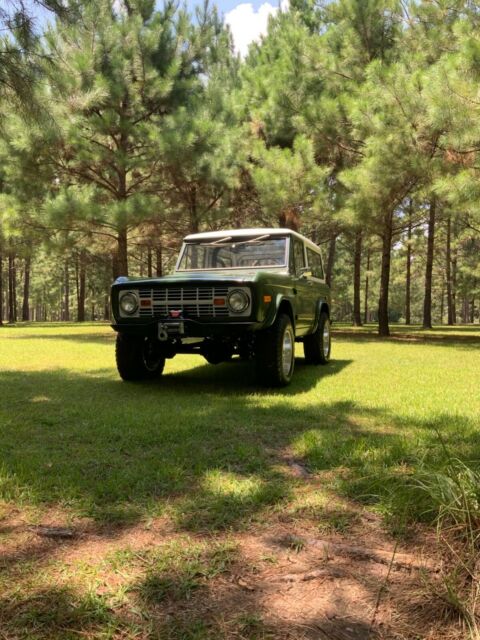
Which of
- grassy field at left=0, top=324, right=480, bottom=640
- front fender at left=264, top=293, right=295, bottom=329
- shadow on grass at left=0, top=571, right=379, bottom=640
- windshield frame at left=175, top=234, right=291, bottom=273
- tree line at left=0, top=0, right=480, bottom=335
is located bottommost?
shadow on grass at left=0, top=571, right=379, bottom=640

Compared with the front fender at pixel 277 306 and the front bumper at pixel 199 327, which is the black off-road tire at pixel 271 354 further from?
the front bumper at pixel 199 327

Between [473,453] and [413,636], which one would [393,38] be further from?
[413,636]

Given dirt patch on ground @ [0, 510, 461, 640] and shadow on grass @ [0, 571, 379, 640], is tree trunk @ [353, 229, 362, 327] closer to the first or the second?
dirt patch on ground @ [0, 510, 461, 640]

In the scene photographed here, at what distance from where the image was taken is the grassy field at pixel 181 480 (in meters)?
1.88

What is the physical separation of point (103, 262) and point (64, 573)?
88.4 feet

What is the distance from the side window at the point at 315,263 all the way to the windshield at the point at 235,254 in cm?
120

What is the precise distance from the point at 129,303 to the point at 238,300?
1.36 metres

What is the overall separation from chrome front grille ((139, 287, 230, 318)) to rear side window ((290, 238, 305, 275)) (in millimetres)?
1855

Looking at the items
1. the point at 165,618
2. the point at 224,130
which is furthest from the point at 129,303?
the point at 224,130

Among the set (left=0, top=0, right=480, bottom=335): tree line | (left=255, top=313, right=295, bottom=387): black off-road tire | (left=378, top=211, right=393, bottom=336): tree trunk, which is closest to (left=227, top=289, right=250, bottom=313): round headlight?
(left=255, top=313, right=295, bottom=387): black off-road tire

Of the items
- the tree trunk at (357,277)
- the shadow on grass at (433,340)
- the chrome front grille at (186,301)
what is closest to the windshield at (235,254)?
the chrome front grille at (186,301)

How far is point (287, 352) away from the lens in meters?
6.33

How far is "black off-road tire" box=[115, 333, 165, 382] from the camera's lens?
6.48 meters

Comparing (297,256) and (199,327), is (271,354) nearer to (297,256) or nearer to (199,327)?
(199,327)
